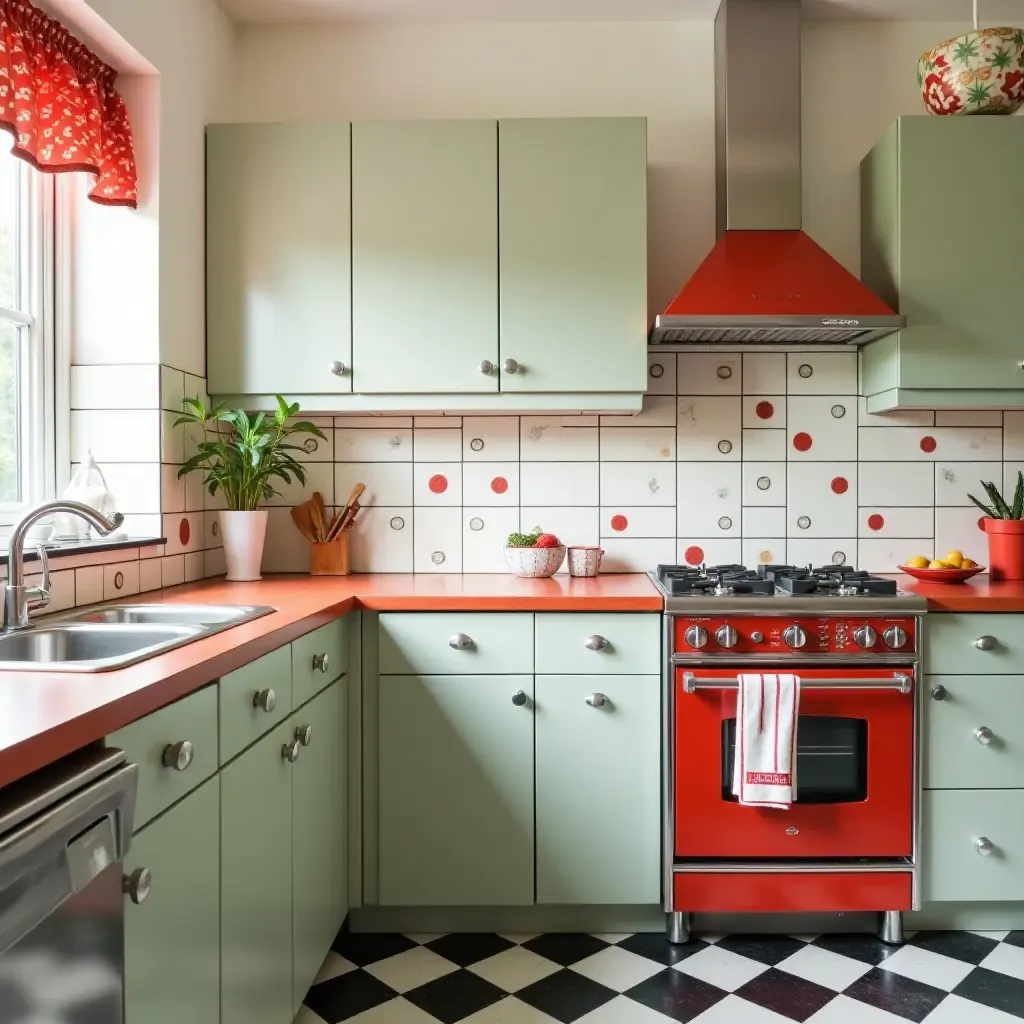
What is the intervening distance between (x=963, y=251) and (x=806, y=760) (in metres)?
1.49

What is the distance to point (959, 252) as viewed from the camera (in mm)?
2539

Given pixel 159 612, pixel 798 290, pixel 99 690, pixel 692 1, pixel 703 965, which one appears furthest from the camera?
pixel 692 1

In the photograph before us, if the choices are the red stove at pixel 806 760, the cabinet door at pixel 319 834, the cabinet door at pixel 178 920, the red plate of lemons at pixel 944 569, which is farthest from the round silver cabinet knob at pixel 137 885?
the red plate of lemons at pixel 944 569

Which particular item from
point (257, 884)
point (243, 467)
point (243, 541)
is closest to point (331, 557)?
point (243, 541)

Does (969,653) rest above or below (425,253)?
below

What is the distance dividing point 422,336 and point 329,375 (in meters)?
0.29

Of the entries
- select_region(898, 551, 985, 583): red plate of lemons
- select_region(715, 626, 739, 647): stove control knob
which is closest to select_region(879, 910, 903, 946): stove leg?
select_region(715, 626, 739, 647): stove control knob

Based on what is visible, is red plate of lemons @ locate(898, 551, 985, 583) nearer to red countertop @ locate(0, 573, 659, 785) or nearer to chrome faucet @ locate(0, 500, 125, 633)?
red countertop @ locate(0, 573, 659, 785)

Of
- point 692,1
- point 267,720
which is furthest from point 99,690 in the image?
point 692,1

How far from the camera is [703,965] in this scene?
2.21m

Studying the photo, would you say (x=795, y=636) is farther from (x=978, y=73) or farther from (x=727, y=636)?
(x=978, y=73)

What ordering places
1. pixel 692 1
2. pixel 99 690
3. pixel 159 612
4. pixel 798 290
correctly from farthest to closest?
1. pixel 692 1
2. pixel 798 290
3. pixel 159 612
4. pixel 99 690

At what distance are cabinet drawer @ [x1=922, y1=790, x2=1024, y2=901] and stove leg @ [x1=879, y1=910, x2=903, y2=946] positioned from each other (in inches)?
3.7

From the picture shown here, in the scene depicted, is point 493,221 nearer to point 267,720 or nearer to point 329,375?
point 329,375
